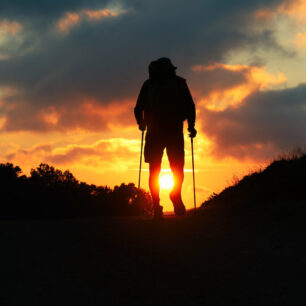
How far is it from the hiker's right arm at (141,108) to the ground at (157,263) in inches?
111

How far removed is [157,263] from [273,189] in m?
7.16

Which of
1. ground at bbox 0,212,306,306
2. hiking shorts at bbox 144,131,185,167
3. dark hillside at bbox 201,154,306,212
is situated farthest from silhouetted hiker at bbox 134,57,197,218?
dark hillside at bbox 201,154,306,212

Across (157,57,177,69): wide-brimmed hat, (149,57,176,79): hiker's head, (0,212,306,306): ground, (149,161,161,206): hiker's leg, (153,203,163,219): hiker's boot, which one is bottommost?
(0,212,306,306): ground

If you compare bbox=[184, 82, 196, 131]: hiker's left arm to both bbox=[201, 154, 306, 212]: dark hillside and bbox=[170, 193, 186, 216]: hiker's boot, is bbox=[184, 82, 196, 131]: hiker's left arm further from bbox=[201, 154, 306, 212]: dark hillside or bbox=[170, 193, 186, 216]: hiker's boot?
bbox=[201, 154, 306, 212]: dark hillside

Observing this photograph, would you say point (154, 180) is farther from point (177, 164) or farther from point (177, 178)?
point (177, 164)

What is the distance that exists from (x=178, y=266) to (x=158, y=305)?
1.27 metres

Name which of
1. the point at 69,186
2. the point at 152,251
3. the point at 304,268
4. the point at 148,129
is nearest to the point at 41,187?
the point at 69,186

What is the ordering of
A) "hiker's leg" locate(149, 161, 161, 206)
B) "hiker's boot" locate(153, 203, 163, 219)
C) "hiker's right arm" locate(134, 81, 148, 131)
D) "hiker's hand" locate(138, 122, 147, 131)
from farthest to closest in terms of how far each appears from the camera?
"hiker's hand" locate(138, 122, 147, 131)
"hiker's right arm" locate(134, 81, 148, 131)
"hiker's leg" locate(149, 161, 161, 206)
"hiker's boot" locate(153, 203, 163, 219)

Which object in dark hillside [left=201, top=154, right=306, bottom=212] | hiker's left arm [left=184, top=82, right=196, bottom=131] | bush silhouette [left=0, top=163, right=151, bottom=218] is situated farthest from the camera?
bush silhouette [left=0, top=163, right=151, bottom=218]

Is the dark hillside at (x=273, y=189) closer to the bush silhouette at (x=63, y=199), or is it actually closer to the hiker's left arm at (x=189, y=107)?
the hiker's left arm at (x=189, y=107)

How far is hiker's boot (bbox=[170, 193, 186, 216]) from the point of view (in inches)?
439

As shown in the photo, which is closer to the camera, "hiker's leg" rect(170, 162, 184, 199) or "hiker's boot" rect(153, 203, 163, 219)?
"hiker's boot" rect(153, 203, 163, 219)

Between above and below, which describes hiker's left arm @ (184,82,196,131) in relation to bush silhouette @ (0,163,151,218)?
above

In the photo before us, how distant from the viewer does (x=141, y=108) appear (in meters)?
11.6
